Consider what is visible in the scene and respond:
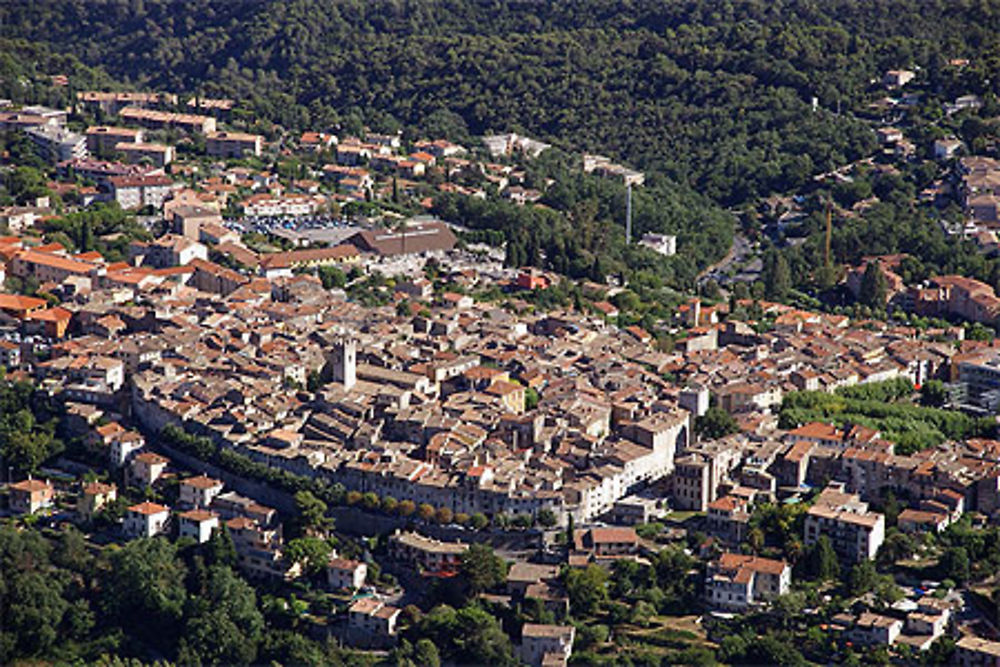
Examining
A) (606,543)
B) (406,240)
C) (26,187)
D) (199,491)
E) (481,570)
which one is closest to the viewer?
(481,570)

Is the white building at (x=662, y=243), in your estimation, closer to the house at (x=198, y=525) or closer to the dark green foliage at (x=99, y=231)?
the dark green foliage at (x=99, y=231)

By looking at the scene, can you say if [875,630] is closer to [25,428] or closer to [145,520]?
[145,520]

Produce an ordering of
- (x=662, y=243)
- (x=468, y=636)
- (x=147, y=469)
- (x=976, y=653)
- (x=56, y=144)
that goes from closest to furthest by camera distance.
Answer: (x=976, y=653), (x=468, y=636), (x=147, y=469), (x=56, y=144), (x=662, y=243)

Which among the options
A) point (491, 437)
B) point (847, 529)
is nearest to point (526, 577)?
point (491, 437)

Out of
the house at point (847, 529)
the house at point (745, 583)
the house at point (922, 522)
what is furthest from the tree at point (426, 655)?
the house at point (922, 522)

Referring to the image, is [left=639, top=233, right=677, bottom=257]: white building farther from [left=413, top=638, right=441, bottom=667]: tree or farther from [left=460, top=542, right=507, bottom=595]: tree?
[left=413, top=638, right=441, bottom=667]: tree

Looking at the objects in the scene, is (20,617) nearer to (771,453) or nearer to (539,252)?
(771,453)

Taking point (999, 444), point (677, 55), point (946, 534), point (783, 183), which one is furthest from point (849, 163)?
point (946, 534)
